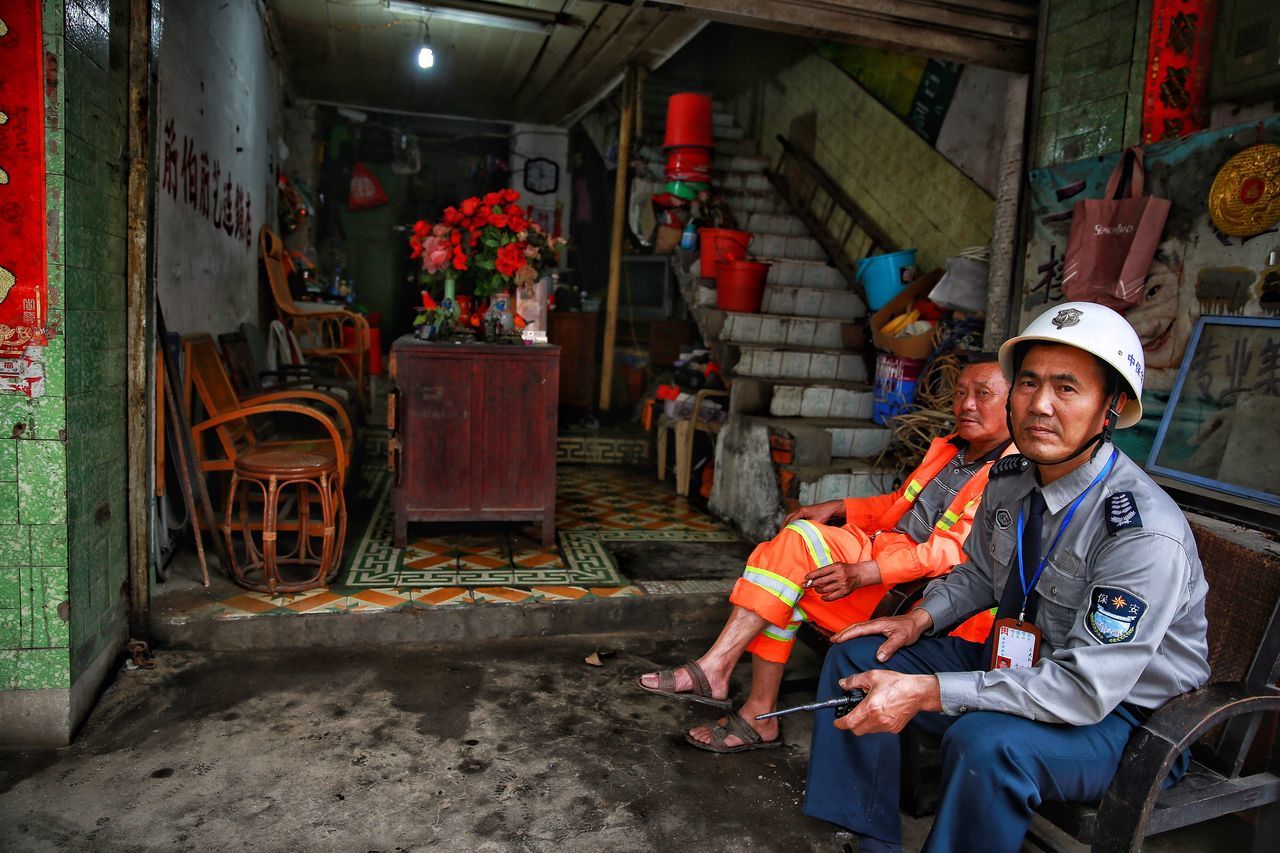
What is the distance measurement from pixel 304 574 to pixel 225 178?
3.08 m

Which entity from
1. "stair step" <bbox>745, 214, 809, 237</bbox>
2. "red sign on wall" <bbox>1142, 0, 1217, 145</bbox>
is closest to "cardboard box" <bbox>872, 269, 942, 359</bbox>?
"red sign on wall" <bbox>1142, 0, 1217, 145</bbox>

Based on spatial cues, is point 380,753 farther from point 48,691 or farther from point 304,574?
point 304,574

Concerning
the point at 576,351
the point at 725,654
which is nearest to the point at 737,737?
the point at 725,654

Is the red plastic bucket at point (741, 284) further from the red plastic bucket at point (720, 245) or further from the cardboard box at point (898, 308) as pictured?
the cardboard box at point (898, 308)

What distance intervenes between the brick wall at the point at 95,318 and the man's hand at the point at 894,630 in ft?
8.29

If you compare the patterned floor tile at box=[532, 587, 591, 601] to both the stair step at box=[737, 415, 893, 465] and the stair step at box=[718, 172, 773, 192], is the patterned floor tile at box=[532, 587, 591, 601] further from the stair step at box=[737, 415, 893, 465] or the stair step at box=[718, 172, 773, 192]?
the stair step at box=[718, 172, 773, 192]

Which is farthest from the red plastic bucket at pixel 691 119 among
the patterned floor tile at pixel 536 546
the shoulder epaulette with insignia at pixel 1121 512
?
the shoulder epaulette with insignia at pixel 1121 512

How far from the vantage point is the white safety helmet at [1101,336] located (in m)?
1.88

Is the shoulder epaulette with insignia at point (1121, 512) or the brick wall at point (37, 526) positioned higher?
the shoulder epaulette with insignia at point (1121, 512)

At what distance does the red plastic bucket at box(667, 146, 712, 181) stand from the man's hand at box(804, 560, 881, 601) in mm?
5368

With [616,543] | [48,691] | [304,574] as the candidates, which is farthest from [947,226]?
[48,691]

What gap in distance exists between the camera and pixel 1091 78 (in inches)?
149

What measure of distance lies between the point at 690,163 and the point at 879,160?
1622mm

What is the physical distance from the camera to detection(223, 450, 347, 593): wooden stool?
3.70 m
